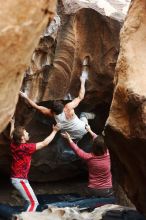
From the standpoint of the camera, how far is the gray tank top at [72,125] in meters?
8.25

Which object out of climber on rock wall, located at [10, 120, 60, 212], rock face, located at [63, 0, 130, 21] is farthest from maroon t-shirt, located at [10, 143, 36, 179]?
rock face, located at [63, 0, 130, 21]

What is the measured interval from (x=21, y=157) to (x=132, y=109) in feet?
10.1

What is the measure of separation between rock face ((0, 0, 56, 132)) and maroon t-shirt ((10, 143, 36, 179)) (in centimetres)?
417

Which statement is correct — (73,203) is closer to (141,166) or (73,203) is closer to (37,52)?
(37,52)

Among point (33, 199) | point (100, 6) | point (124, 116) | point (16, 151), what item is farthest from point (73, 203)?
point (124, 116)

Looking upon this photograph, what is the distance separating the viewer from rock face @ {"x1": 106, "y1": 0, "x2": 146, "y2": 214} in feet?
15.5

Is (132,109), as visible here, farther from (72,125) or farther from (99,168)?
(72,125)

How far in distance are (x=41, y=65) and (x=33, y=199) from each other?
6.05ft

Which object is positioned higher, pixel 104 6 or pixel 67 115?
pixel 104 6

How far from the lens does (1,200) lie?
9.17 meters

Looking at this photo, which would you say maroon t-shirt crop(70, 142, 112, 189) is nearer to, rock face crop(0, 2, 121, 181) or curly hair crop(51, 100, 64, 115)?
curly hair crop(51, 100, 64, 115)

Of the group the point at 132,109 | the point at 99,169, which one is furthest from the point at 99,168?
the point at 132,109

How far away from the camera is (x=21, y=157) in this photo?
297 inches

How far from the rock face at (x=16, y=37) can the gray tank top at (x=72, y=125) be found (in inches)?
195
